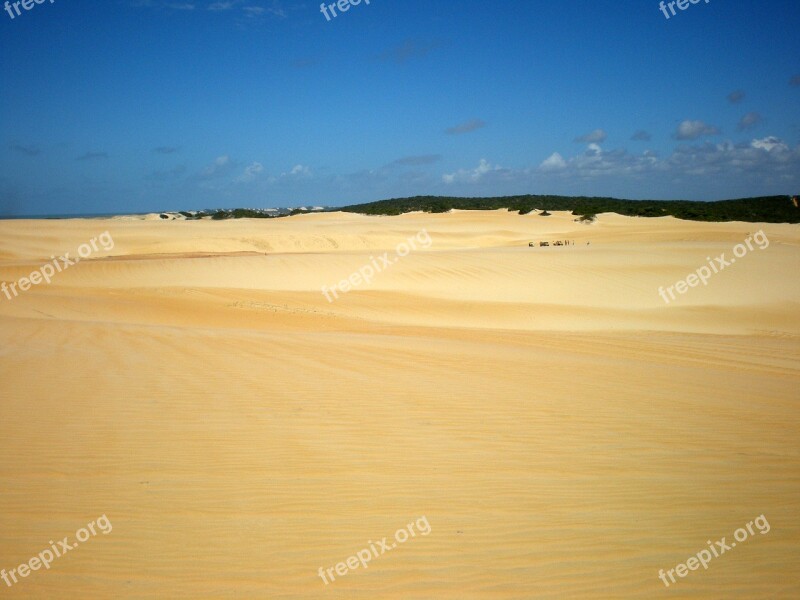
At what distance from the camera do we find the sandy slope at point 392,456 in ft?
11.8

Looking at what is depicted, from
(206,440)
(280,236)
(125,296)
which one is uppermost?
(280,236)

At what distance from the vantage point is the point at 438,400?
6949 mm

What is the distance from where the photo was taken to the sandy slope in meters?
3.59

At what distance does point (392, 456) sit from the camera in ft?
17.2

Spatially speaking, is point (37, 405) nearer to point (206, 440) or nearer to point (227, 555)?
point (206, 440)

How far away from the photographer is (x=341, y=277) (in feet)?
68.2

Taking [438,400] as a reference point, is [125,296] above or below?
above

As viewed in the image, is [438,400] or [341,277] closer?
[438,400]

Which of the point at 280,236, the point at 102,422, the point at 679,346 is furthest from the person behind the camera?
the point at 280,236

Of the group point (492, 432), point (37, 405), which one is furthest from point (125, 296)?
point (492, 432)

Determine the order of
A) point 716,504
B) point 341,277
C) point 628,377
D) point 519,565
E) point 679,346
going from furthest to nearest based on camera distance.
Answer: point 341,277 → point 679,346 → point 628,377 → point 716,504 → point 519,565

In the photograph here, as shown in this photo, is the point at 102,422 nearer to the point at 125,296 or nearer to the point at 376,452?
the point at 376,452

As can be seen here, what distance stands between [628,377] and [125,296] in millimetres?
14124

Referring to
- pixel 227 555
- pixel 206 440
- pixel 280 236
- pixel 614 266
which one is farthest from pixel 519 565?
pixel 280 236
